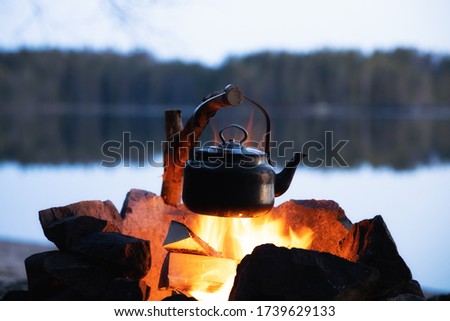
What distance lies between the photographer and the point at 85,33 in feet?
14.6

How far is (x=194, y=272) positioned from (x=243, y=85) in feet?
72.4

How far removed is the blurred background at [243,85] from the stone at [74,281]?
2.59 feet

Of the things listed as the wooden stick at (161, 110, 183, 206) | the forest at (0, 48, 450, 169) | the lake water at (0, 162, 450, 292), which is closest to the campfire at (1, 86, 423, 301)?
the wooden stick at (161, 110, 183, 206)

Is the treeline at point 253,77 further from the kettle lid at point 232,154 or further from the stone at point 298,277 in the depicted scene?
the stone at point 298,277

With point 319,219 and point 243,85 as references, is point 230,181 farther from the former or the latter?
point 243,85

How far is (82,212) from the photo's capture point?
7.79 ft

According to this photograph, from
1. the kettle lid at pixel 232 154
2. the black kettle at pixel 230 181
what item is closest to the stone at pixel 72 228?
the black kettle at pixel 230 181

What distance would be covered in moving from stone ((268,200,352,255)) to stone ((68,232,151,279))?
2.20ft

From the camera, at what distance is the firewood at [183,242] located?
219 cm

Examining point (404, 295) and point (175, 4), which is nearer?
point (404, 295)

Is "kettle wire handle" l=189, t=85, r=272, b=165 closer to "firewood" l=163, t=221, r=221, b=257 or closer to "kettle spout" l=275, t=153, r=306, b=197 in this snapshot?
"kettle spout" l=275, t=153, r=306, b=197
